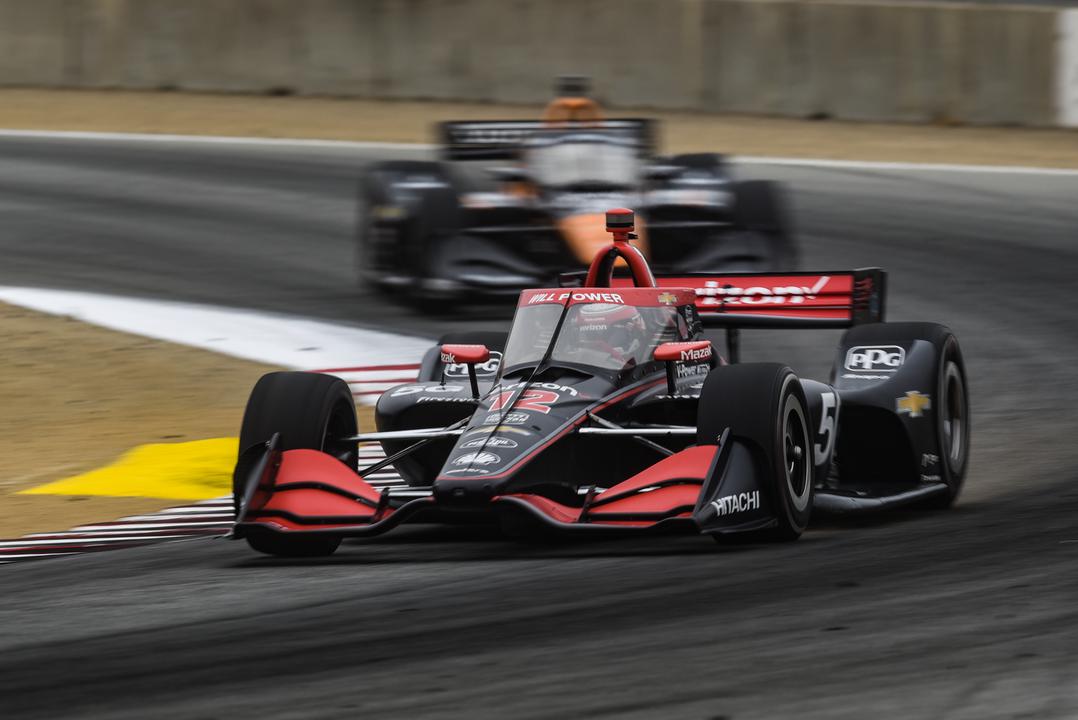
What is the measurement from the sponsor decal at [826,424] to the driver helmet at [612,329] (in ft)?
3.21

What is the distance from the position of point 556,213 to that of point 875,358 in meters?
7.06

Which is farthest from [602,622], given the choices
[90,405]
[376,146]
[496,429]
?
[376,146]

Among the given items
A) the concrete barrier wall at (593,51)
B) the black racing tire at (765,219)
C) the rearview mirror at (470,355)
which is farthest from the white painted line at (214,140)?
the rearview mirror at (470,355)

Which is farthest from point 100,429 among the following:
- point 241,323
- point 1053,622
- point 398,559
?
point 1053,622

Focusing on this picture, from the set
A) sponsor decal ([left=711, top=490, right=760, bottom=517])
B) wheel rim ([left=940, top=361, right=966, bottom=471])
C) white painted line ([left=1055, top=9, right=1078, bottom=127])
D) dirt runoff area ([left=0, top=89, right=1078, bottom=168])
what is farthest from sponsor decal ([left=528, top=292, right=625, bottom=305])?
white painted line ([left=1055, top=9, right=1078, bottom=127])

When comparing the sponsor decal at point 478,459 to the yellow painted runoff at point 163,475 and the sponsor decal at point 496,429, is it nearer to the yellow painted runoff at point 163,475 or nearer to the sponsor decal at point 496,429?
the sponsor decal at point 496,429

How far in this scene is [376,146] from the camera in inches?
994

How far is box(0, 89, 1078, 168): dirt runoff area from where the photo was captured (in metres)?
24.7

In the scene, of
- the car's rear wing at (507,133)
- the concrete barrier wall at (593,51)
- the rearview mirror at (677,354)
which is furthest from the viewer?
the concrete barrier wall at (593,51)

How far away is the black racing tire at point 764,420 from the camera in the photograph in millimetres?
8172

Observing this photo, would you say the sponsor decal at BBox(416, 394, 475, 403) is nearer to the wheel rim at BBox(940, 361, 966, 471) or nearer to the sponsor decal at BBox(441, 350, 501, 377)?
the sponsor decal at BBox(441, 350, 501, 377)

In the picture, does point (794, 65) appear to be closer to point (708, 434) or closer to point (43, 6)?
point (43, 6)

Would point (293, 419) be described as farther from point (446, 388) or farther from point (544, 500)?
point (544, 500)

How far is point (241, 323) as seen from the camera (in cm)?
1652
